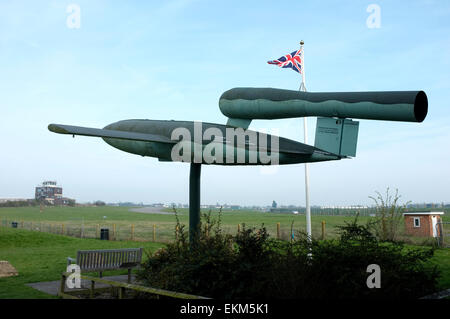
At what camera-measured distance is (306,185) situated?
1448 centimetres

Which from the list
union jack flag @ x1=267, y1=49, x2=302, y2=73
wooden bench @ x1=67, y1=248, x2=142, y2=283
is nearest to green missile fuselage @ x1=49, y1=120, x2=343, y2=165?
wooden bench @ x1=67, y1=248, x2=142, y2=283

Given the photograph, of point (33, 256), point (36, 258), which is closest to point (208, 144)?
point (36, 258)

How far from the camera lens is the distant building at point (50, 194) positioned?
166663mm

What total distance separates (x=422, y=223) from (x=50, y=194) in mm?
172532

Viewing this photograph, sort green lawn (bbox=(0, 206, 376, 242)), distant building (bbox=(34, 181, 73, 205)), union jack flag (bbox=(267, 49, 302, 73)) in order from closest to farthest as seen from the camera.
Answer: union jack flag (bbox=(267, 49, 302, 73)) < green lawn (bbox=(0, 206, 376, 242)) < distant building (bbox=(34, 181, 73, 205))

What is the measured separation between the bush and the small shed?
16.7 meters

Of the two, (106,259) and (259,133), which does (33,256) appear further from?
(259,133)

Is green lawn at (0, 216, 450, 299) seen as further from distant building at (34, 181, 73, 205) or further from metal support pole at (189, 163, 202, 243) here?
distant building at (34, 181, 73, 205)

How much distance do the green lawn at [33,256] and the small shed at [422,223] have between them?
1584cm

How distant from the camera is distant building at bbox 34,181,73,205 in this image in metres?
167

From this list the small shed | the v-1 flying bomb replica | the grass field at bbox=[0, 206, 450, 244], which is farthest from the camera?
the grass field at bbox=[0, 206, 450, 244]

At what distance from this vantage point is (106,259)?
32.0 feet
